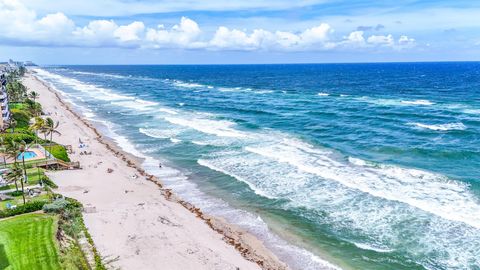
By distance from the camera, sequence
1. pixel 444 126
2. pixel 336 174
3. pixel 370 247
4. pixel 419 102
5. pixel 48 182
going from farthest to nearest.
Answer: pixel 419 102
pixel 444 126
pixel 336 174
pixel 48 182
pixel 370 247

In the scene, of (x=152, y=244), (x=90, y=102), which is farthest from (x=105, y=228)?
(x=90, y=102)

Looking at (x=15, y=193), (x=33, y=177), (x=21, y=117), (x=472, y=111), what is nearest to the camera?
(x=15, y=193)

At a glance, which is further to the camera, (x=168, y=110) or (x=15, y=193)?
(x=168, y=110)

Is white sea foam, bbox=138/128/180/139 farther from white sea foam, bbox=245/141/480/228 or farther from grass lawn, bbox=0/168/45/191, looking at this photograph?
grass lawn, bbox=0/168/45/191

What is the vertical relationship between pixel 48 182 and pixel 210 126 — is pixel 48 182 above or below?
below

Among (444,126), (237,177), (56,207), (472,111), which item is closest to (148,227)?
(56,207)

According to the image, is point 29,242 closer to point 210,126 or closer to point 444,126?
point 210,126
